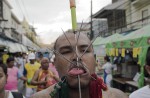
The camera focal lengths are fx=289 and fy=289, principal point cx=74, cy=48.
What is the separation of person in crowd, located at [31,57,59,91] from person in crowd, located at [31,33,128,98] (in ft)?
13.8

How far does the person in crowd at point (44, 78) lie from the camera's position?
6152 mm

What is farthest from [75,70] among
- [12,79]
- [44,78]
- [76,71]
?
[12,79]

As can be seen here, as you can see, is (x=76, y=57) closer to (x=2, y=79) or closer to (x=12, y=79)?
(x=2, y=79)

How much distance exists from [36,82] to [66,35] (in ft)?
14.5

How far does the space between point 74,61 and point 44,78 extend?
4.66 metres

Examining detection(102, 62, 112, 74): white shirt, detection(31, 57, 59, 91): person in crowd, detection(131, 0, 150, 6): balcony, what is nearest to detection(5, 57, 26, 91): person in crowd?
detection(31, 57, 59, 91): person in crowd

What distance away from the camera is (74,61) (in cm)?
178

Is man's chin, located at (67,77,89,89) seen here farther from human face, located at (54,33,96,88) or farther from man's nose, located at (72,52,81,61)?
man's nose, located at (72,52,81,61)

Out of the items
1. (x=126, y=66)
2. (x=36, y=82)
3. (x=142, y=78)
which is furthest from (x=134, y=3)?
(x=36, y=82)

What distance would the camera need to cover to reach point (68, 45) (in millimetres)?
1899

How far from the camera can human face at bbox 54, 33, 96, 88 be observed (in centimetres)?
173

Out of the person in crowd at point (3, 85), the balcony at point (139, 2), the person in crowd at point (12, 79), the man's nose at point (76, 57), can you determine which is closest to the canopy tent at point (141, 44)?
the person in crowd at point (12, 79)

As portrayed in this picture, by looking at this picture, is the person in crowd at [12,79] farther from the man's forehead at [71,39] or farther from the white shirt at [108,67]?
the white shirt at [108,67]

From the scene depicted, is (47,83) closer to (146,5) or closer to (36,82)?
(36,82)
